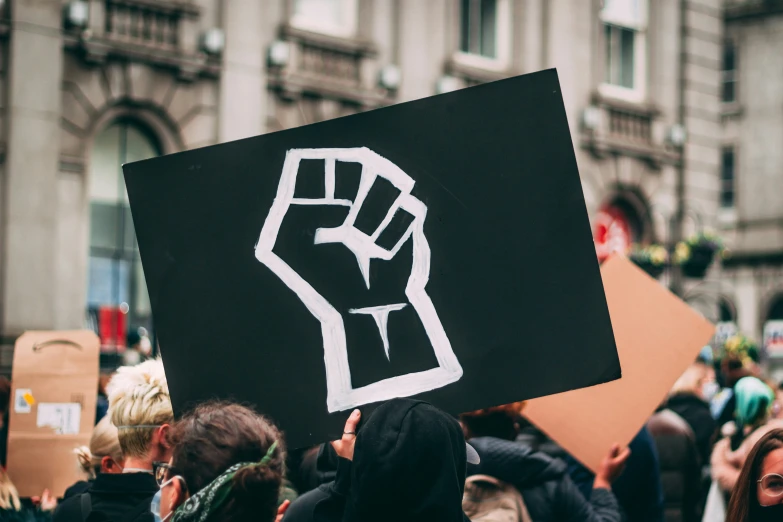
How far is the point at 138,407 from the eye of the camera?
3.44 m

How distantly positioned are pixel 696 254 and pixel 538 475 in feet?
44.0

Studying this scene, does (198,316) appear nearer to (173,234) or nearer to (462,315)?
(173,234)

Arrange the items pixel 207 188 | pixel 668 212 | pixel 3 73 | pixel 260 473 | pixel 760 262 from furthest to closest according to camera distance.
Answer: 1. pixel 760 262
2. pixel 668 212
3. pixel 3 73
4. pixel 207 188
5. pixel 260 473

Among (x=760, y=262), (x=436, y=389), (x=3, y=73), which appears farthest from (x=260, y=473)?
(x=760, y=262)

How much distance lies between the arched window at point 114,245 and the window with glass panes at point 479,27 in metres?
5.31

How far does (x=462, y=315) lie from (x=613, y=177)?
16.0 meters

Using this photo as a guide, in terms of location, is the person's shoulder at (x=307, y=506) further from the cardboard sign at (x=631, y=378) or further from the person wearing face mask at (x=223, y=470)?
the cardboard sign at (x=631, y=378)

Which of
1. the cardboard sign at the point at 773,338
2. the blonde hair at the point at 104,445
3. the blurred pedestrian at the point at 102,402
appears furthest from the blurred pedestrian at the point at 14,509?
the cardboard sign at the point at 773,338

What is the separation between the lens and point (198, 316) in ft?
10.9

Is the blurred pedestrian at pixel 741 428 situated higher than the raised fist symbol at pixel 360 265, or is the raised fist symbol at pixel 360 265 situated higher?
the raised fist symbol at pixel 360 265

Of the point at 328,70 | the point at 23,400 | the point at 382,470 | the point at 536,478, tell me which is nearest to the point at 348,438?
the point at 382,470

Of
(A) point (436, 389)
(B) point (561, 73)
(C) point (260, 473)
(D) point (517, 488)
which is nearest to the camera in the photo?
(C) point (260, 473)

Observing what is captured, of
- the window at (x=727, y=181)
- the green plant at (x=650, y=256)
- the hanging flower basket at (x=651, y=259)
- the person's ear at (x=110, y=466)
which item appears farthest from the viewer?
the window at (x=727, y=181)

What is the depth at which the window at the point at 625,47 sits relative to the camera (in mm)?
19094
